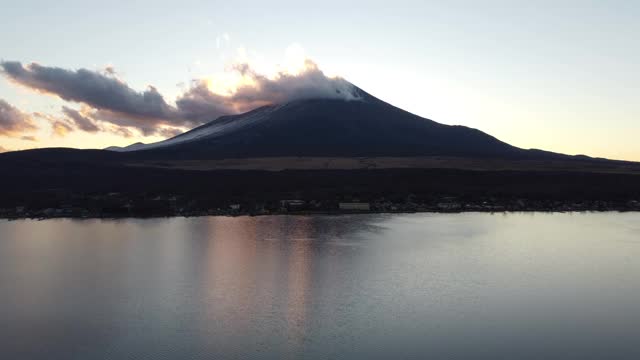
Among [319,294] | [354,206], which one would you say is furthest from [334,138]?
[319,294]

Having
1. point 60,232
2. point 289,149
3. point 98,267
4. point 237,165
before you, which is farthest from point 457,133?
point 98,267

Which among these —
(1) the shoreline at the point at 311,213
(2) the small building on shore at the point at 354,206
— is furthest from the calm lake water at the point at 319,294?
(2) the small building on shore at the point at 354,206

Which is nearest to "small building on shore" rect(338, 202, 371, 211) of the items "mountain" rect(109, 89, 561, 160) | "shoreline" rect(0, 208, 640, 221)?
"shoreline" rect(0, 208, 640, 221)

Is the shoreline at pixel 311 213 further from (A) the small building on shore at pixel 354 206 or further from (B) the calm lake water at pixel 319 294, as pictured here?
(B) the calm lake water at pixel 319 294

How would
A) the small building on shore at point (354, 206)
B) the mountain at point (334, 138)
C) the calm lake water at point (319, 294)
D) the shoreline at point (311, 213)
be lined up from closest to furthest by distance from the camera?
the calm lake water at point (319, 294) < the shoreline at point (311, 213) < the small building on shore at point (354, 206) < the mountain at point (334, 138)

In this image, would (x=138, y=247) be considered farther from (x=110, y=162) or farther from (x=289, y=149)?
(x=289, y=149)

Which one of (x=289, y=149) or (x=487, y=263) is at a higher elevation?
(x=289, y=149)

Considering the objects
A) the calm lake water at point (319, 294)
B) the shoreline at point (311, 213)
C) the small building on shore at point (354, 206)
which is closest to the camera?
the calm lake water at point (319, 294)
